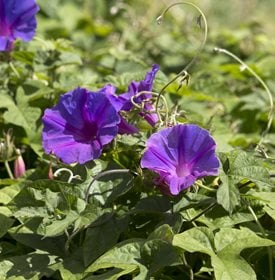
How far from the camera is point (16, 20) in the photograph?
5.60 ft

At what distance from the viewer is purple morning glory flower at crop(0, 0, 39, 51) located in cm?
169

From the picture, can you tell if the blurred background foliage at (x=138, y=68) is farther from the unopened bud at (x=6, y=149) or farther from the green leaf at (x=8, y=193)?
the green leaf at (x=8, y=193)

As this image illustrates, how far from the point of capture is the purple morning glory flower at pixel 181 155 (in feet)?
4.06

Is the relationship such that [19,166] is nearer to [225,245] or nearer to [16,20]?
[16,20]

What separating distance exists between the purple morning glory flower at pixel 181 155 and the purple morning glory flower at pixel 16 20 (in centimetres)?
58

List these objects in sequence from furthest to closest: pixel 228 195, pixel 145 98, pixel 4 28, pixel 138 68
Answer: pixel 138 68 → pixel 4 28 → pixel 145 98 → pixel 228 195

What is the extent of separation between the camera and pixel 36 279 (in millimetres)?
1265

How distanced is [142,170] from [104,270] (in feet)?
0.65

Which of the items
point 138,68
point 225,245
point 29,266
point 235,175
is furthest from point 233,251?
point 138,68

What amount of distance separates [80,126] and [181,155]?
8.7 inches

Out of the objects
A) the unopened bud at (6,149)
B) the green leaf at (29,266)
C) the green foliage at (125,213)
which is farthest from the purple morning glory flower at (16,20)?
the green leaf at (29,266)

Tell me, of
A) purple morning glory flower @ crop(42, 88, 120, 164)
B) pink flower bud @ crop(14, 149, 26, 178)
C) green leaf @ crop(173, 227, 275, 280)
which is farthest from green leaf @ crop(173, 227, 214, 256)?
pink flower bud @ crop(14, 149, 26, 178)

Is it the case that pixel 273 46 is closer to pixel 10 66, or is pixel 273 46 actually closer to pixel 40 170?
pixel 10 66

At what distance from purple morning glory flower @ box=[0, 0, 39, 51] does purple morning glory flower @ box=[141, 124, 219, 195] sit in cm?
58
